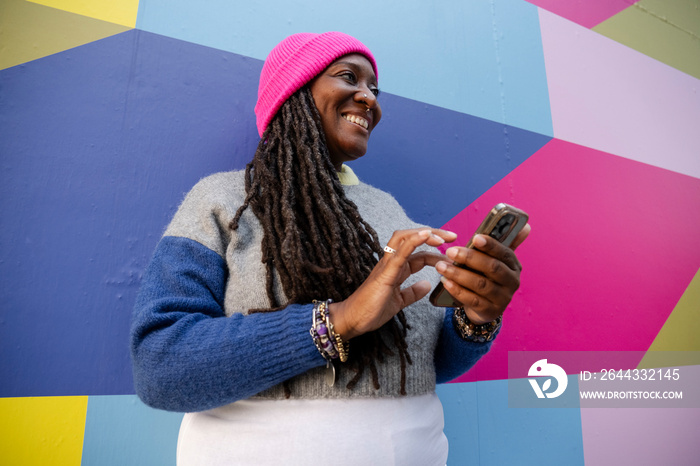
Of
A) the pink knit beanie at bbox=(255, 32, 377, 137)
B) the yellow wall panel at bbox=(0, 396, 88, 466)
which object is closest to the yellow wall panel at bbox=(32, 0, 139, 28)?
the pink knit beanie at bbox=(255, 32, 377, 137)

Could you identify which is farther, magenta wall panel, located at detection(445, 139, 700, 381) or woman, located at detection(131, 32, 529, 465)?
magenta wall panel, located at detection(445, 139, 700, 381)

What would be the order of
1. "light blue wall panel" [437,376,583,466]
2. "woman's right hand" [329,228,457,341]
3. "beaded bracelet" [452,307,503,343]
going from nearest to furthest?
"woman's right hand" [329,228,457,341] < "beaded bracelet" [452,307,503,343] < "light blue wall panel" [437,376,583,466]

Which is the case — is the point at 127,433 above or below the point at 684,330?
below

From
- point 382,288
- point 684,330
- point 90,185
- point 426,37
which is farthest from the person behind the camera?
point 684,330

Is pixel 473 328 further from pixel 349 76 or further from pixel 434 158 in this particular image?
pixel 434 158

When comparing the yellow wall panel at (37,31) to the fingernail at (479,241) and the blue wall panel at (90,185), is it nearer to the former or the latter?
the blue wall panel at (90,185)

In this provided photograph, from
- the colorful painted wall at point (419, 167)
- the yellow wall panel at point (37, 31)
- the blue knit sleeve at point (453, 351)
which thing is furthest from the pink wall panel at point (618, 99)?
the yellow wall panel at point (37, 31)

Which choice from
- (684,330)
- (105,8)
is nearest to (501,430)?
(684,330)

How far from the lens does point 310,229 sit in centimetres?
83

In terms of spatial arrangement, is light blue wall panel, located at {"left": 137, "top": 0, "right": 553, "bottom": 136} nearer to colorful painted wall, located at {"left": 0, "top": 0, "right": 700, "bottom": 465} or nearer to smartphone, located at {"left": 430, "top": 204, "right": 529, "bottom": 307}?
colorful painted wall, located at {"left": 0, "top": 0, "right": 700, "bottom": 465}

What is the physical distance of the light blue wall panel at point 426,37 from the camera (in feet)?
4.20

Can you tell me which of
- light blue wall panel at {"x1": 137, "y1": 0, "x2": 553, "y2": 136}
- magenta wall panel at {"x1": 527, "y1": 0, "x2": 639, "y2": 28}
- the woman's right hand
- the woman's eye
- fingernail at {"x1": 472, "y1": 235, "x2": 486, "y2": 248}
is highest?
magenta wall panel at {"x1": 527, "y1": 0, "x2": 639, "y2": 28}

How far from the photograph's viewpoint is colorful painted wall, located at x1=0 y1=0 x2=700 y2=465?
1.02 m

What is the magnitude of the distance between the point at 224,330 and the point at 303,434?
23 cm
